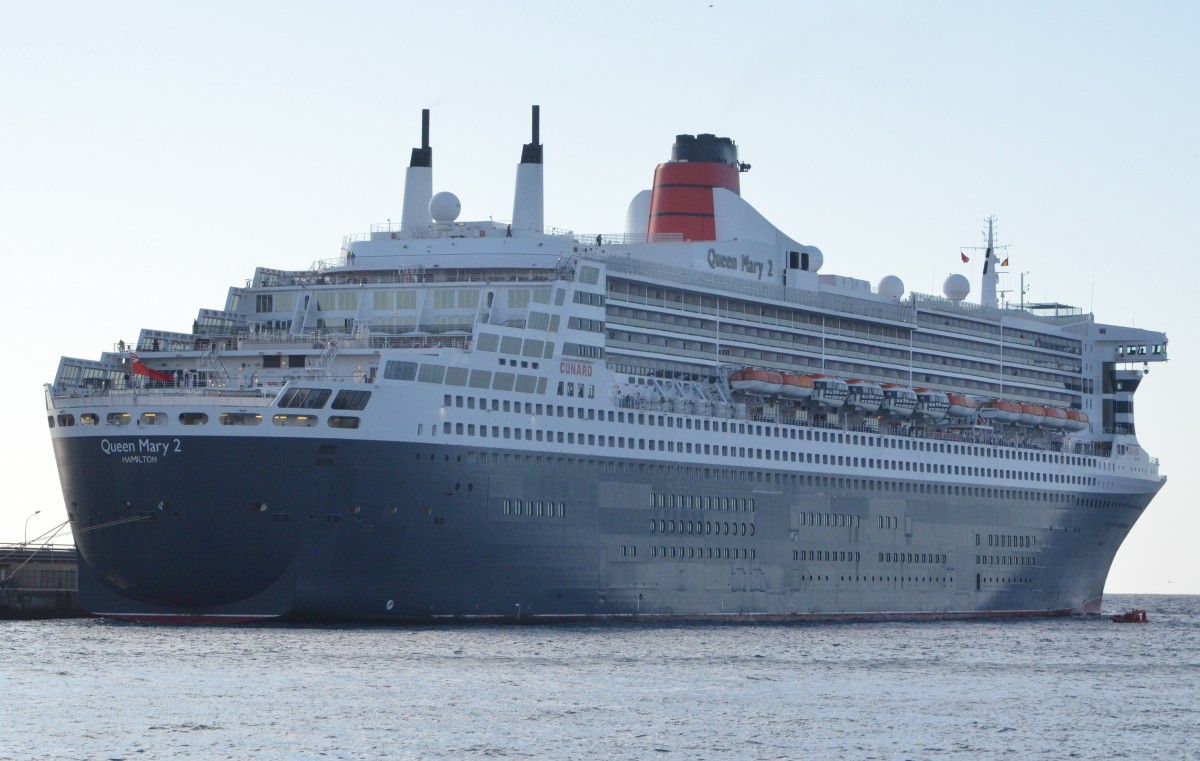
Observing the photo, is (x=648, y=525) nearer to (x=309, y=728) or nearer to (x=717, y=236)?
(x=717, y=236)

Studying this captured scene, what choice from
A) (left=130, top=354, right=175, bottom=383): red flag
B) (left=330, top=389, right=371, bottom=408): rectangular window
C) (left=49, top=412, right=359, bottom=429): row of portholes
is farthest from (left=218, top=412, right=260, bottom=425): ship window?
(left=130, top=354, right=175, bottom=383): red flag

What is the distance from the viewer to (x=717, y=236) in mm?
89000

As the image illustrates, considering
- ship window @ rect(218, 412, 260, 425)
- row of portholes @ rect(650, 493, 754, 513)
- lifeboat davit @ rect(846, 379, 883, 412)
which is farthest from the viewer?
lifeboat davit @ rect(846, 379, 883, 412)

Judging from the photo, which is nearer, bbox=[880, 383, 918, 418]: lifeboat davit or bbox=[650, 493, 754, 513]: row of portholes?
bbox=[650, 493, 754, 513]: row of portholes

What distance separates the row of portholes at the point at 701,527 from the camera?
7456cm

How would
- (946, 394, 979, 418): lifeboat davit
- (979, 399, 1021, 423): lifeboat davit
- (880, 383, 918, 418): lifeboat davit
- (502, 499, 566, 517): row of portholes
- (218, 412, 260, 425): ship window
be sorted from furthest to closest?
(979, 399, 1021, 423): lifeboat davit, (946, 394, 979, 418): lifeboat davit, (880, 383, 918, 418): lifeboat davit, (502, 499, 566, 517): row of portholes, (218, 412, 260, 425): ship window

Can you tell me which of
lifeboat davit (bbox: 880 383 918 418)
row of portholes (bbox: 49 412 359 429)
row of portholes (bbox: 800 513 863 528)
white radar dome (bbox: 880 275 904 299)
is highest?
white radar dome (bbox: 880 275 904 299)

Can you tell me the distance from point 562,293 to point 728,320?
11.6 meters

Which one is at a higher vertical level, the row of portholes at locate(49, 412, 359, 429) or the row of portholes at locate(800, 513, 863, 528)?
the row of portholes at locate(49, 412, 359, 429)

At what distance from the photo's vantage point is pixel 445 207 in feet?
251

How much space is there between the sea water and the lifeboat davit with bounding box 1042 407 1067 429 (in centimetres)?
2735

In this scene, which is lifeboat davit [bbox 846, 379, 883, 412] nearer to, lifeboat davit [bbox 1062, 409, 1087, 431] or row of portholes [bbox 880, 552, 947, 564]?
row of portholes [bbox 880, 552, 947, 564]

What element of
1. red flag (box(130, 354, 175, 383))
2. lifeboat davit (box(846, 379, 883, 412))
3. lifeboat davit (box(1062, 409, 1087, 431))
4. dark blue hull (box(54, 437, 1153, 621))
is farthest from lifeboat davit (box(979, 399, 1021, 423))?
red flag (box(130, 354, 175, 383))

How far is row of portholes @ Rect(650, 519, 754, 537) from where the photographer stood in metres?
74.6
